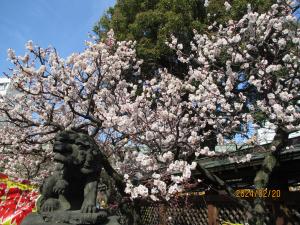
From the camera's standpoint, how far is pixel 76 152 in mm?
4598

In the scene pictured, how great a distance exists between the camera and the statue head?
4555mm

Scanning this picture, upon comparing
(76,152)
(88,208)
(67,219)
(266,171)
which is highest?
(266,171)

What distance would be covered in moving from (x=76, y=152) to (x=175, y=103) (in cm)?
482

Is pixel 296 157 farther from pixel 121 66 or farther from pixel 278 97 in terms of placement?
pixel 121 66

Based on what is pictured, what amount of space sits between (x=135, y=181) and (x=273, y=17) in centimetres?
519

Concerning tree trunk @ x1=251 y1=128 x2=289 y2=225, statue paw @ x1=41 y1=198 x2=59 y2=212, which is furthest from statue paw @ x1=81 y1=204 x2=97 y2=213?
tree trunk @ x1=251 y1=128 x2=289 y2=225

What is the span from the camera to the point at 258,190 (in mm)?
7262

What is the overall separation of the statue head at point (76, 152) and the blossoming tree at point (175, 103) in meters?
2.06

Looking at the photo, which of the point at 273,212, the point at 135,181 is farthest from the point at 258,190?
the point at 135,181

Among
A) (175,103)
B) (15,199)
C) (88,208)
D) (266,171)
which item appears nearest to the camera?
(88,208)

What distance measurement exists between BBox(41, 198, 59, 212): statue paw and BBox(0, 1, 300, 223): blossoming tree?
2300 mm
